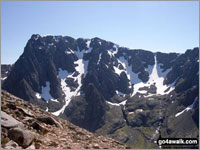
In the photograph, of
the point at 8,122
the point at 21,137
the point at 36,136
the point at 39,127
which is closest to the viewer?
the point at 21,137

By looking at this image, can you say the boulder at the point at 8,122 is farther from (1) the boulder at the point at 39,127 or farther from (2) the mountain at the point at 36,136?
(1) the boulder at the point at 39,127

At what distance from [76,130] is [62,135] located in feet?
17.6

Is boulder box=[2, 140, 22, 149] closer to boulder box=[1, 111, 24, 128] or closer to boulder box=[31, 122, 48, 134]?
boulder box=[1, 111, 24, 128]

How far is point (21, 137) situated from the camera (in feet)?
74.9

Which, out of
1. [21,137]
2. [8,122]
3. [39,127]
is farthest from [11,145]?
[39,127]

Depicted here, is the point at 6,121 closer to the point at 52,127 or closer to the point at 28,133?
the point at 28,133

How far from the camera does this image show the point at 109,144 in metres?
29.0

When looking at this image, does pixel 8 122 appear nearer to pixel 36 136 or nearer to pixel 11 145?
pixel 36 136

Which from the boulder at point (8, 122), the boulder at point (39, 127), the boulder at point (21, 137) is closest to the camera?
the boulder at point (21, 137)

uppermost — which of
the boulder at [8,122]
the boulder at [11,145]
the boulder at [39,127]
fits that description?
the boulder at [8,122]

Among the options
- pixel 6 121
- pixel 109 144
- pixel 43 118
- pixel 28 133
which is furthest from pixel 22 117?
pixel 109 144

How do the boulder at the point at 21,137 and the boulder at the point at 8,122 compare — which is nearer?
the boulder at the point at 21,137

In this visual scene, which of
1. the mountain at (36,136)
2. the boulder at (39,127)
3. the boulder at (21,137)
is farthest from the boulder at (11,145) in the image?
the boulder at (39,127)

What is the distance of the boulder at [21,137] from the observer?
22.6 metres
